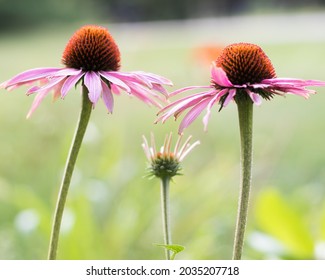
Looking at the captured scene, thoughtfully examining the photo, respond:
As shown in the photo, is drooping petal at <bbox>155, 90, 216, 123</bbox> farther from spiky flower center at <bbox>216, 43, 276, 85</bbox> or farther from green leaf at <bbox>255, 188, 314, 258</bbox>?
green leaf at <bbox>255, 188, 314, 258</bbox>

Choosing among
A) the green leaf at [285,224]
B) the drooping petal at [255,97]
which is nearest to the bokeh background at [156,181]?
the green leaf at [285,224]

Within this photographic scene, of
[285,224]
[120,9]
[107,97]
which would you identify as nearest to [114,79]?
[107,97]

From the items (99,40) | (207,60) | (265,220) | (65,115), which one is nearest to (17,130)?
(65,115)

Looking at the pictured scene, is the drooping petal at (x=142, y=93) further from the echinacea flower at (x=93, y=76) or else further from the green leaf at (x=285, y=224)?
the green leaf at (x=285, y=224)

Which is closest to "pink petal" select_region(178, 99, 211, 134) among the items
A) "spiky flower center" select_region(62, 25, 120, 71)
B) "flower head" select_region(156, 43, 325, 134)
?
"flower head" select_region(156, 43, 325, 134)

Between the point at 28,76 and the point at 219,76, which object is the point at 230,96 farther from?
the point at 28,76
